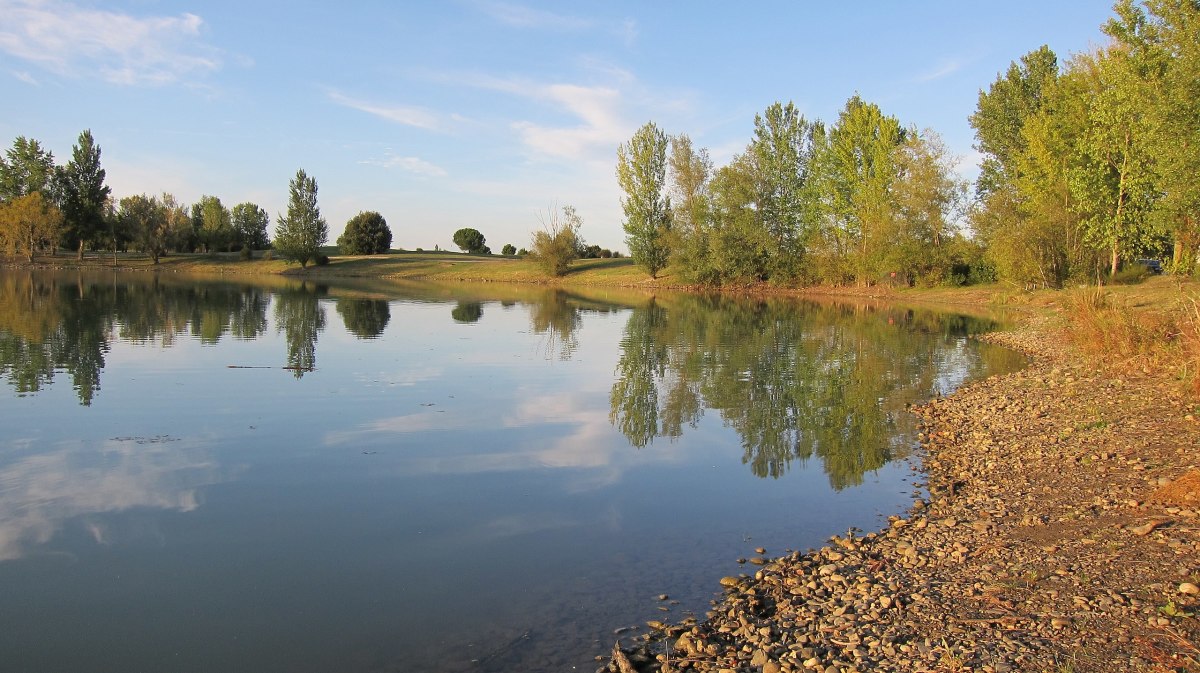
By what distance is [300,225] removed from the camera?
284 feet

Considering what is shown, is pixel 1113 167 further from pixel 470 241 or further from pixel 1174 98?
pixel 470 241

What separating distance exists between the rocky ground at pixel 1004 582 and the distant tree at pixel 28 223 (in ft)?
299

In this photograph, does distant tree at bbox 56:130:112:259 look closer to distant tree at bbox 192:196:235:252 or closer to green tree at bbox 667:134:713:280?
distant tree at bbox 192:196:235:252

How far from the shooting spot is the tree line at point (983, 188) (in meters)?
28.3

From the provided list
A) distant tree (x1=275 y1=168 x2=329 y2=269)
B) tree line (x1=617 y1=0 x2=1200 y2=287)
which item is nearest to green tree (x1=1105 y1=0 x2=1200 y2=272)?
tree line (x1=617 y1=0 x2=1200 y2=287)

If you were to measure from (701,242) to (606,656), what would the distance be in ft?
208

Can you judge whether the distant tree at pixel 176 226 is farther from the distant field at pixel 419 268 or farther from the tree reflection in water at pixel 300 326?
the tree reflection in water at pixel 300 326

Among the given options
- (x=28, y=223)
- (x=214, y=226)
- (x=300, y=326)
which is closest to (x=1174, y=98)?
(x=300, y=326)

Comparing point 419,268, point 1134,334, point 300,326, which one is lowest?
point 300,326

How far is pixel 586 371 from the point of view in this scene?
2103cm

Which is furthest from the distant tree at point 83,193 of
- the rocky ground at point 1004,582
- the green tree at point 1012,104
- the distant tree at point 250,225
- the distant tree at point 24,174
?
the rocky ground at point 1004,582

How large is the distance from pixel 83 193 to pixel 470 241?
166 feet

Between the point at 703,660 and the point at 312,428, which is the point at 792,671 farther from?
the point at 312,428

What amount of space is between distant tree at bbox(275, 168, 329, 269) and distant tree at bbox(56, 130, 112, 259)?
1925cm
